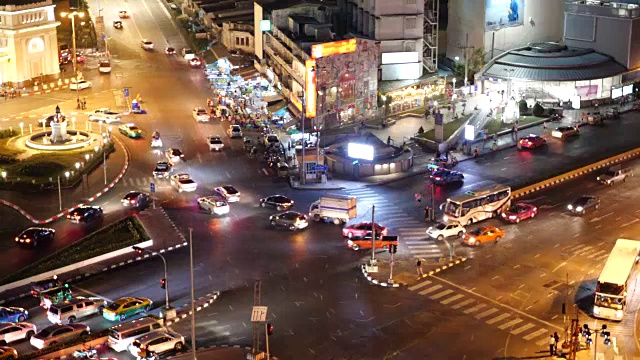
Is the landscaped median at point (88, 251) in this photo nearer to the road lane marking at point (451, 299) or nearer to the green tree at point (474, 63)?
the road lane marking at point (451, 299)

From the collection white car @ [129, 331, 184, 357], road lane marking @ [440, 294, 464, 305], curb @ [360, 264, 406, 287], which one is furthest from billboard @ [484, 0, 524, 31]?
white car @ [129, 331, 184, 357]

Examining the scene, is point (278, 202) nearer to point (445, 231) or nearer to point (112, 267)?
point (445, 231)

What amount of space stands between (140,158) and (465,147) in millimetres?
36039

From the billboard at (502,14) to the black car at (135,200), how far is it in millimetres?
62184

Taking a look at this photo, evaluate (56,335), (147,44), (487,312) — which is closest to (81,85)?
(147,44)

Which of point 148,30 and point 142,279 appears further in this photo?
point 148,30

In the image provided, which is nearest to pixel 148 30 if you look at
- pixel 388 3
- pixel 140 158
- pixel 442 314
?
pixel 388 3

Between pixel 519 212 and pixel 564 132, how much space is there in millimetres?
29349

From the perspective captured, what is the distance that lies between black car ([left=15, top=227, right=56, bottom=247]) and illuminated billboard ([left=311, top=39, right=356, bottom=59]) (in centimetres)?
4282

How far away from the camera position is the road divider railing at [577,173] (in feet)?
368

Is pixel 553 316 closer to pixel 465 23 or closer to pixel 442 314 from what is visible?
pixel 442 314

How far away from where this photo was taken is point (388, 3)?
5778 inches

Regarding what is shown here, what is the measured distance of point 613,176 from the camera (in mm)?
114562

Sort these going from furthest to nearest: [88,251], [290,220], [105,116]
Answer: [105,116] < [290,220] < [88,251]
